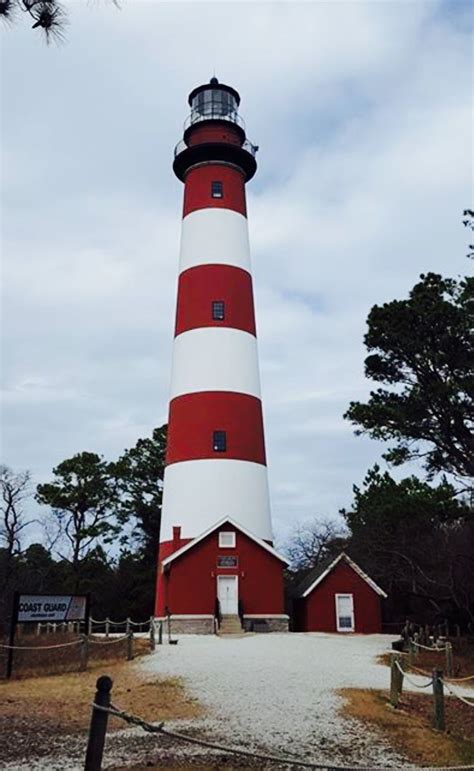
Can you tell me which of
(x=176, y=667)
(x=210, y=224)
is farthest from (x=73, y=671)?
(x=210, y=224)

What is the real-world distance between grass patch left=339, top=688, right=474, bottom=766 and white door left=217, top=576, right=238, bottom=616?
1176 centimetres

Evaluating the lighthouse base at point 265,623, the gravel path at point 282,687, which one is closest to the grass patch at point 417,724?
the gravel path at point 282,687

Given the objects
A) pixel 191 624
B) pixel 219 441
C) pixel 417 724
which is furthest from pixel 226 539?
pixel 417 724

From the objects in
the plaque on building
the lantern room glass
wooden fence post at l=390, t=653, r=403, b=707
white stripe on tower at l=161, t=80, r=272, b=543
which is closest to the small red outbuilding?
white stripe on tower at l=161, t=80, r=272, b=543

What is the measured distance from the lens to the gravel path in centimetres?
830

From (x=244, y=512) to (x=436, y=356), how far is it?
8.89 meters

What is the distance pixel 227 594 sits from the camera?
2378 centimetres

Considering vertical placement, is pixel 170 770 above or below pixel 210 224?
below

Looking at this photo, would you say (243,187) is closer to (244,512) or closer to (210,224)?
(210,224)

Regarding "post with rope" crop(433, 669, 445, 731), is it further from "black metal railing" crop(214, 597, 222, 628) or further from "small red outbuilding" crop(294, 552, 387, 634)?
"small red outbuilding" crop(294, 552, 387, 634)

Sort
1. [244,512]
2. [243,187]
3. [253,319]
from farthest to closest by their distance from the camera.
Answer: [243,187] < [253,319] < [244,512]

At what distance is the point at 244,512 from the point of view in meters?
24.6

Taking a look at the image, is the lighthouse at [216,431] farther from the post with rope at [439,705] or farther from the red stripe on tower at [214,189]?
the post with rope at [439,705]

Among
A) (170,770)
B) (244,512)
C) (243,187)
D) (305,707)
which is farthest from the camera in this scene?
(243,187)
